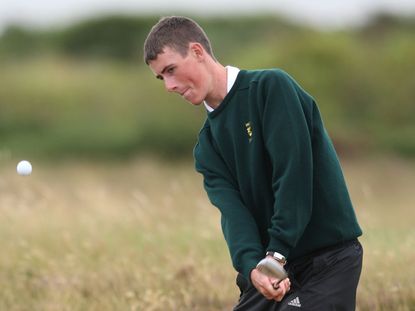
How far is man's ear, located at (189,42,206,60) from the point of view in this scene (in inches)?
184

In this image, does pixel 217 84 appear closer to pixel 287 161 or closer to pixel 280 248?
pixel 287 161

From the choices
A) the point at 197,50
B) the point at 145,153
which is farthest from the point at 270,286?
the point at 145,153

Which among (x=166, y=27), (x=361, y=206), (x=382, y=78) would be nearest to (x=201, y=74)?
(x=166, y=27)

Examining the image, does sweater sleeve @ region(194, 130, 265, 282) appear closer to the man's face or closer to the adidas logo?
the adidas logo

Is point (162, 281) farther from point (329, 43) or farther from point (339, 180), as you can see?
point (329, 43)

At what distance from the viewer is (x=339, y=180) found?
470cm

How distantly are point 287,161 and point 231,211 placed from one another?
1.33ft

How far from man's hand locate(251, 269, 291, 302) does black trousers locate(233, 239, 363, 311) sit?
190 mm

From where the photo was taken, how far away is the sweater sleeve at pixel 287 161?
14.7ft

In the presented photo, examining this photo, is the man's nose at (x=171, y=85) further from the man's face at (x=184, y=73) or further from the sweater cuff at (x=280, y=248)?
the sweater cuff at (x=280, y=248)

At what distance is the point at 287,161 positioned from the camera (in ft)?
14.8

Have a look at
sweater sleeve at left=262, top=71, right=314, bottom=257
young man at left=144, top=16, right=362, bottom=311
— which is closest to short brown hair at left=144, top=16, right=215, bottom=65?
young man at left=144, top=16, right=362, bottom=311

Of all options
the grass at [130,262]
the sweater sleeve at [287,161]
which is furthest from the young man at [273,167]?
the grass at [130,262]

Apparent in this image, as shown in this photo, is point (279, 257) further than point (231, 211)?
No
